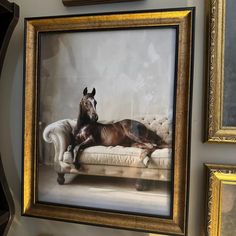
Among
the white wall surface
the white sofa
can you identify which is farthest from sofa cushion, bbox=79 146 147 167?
the white wall surface

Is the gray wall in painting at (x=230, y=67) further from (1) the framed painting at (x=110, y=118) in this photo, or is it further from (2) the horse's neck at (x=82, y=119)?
(2) the horse's neck at (x=82, y=119)

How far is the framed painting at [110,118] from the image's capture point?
704mm

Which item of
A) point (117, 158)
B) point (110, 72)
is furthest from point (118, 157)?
point (110, 72)

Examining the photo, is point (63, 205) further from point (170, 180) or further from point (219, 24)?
point (219, 24)

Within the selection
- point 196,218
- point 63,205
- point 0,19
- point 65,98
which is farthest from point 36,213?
point 0,19

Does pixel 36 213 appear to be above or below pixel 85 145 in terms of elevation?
below

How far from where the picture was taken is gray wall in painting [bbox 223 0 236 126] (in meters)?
0.69

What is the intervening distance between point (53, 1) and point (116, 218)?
0.68 metres

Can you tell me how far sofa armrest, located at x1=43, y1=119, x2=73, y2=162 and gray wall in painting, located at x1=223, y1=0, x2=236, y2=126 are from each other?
0.45m

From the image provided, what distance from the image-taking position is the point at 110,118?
2.47 feet

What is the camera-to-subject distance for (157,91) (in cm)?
72

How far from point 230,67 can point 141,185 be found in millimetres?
400

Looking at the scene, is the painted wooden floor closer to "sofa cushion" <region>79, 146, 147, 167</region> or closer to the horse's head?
"sofa cushion" <region>79, 146, 147, 167</region>

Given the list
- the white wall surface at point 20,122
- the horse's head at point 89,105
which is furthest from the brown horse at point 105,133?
the white wall surface at point 20,122
